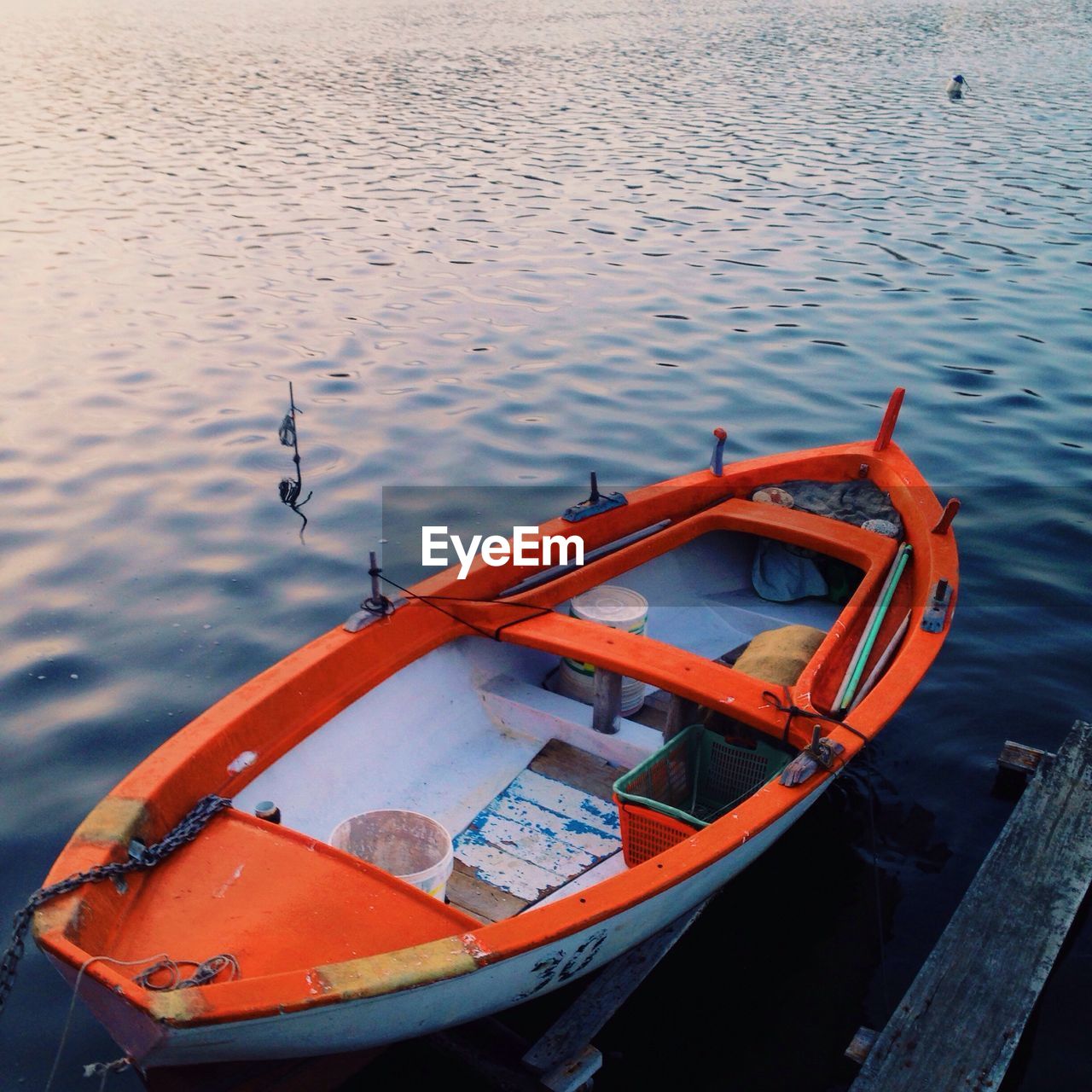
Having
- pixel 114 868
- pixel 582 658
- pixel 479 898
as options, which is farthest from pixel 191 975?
pixel 582 658

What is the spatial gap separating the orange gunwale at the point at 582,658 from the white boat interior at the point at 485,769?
0.64 feet

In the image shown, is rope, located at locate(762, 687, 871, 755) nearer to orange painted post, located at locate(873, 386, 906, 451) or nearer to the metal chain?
the metal chain

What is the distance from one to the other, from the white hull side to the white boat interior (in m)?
0.77

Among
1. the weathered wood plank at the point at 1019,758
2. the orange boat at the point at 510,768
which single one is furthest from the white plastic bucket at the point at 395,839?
the weathered wood plank at the point at 1019,758

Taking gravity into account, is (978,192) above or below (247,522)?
above

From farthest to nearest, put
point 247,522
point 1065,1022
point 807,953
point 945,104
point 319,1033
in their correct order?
1. point 945,104
2. point 247,522
3. point 807,953
4. point 1065,1022
5. point 319,1033

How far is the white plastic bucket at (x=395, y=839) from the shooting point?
15.4ft

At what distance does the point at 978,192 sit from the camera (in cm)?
1812

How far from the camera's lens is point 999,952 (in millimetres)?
4891

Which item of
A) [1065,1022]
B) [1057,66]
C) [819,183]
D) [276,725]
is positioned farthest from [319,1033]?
[1057,66]

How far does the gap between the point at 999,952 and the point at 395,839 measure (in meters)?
2.85

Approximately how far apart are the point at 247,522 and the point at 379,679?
13.2 ft

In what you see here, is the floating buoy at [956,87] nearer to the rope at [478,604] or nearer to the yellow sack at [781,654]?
the yellow sack at [781,654]

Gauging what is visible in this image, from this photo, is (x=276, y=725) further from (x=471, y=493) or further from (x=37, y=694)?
(x=471, y=493)
